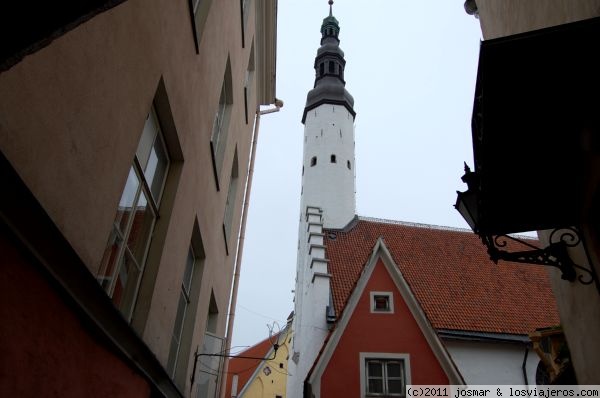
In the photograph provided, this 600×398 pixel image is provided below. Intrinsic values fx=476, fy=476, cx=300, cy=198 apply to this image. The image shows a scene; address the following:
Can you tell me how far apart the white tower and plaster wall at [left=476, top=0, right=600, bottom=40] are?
1023cm

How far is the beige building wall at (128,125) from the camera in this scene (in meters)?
2.23

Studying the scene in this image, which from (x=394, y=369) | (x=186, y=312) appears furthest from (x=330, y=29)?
(x=186, y=312)

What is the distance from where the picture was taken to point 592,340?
163 inches

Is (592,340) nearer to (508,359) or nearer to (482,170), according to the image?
(482,170)

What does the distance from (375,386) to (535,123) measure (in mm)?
8781

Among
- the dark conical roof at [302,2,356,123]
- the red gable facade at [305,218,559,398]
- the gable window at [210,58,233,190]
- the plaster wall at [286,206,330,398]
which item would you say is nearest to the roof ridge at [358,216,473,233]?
the red gable facade at [305,218,559,398]

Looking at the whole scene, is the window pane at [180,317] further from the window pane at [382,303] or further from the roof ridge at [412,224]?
the roof ridge at [412,224]

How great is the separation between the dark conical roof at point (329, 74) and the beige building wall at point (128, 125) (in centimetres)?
1951

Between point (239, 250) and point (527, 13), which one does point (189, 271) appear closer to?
point (239, 250)

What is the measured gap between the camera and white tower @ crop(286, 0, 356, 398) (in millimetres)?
14734

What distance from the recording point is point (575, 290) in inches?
174

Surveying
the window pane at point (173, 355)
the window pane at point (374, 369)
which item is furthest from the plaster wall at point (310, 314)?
the window pane at point (173, 355)

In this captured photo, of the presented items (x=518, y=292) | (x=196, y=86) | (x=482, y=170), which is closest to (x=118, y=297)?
(x=196, y=86)

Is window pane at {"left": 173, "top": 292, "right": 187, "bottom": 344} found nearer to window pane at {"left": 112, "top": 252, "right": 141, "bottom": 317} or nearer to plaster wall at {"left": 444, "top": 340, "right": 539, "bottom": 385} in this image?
window pane at {"left": 112, "top": 252, "right": 141, "bottom": 317}
